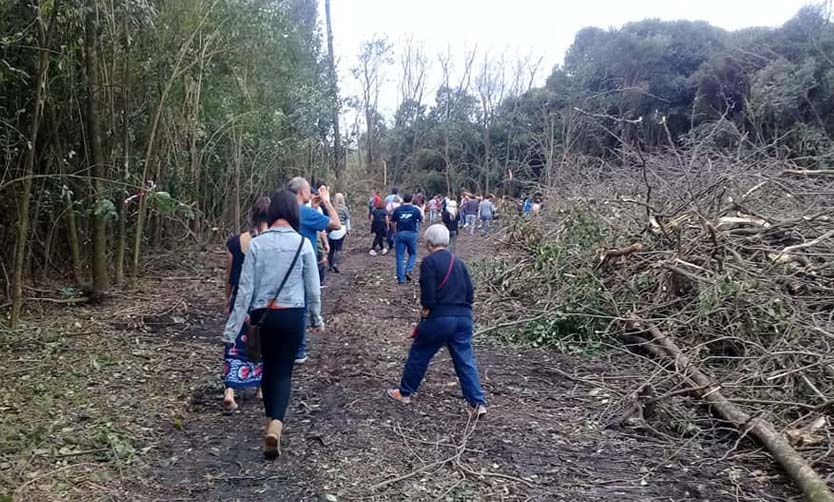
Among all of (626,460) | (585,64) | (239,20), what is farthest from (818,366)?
(585,64)

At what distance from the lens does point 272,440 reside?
3707 mm

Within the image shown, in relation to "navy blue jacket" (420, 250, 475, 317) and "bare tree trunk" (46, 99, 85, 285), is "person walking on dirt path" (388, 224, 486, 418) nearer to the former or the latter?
"navy blue jacket" (420, 250, 475, 317)

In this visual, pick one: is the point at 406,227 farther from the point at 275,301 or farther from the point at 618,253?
the point at 275,301

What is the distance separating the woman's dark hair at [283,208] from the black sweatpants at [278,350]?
57 cm

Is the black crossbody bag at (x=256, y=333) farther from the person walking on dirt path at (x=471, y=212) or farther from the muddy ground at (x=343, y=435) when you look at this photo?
the person walking on dirt path at (x=471, y=212)

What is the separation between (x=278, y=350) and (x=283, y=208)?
2.83 ft

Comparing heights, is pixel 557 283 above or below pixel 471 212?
below

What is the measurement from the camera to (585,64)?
101ft

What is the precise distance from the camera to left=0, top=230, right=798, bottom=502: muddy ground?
139 inches

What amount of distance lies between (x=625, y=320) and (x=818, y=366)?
2.04 metres

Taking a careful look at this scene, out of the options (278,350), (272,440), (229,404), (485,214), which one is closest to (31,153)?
(229,404)

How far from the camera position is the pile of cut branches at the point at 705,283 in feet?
15.5

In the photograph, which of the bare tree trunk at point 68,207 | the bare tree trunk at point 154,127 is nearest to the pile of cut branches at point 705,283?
the bare tree trunk at point 154,127

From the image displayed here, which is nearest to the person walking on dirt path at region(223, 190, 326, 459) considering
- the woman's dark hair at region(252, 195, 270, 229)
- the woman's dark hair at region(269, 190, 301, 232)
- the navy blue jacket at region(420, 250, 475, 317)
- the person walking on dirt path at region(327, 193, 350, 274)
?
the woman's dark hair at region(269, 190, 301, 232)
